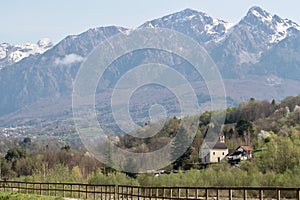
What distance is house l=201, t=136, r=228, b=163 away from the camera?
11206cm

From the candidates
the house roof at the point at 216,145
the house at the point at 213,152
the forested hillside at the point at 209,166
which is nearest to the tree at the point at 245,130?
the forested hillside at the point at 209,166

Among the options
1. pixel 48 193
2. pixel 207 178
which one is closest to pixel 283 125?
pixel 207 178

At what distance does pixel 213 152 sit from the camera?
114688 mm

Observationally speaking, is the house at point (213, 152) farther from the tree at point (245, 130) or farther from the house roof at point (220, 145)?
the tree at point (245, 130)

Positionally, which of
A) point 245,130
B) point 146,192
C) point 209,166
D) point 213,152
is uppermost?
point 245,130

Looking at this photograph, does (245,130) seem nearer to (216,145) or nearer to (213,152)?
(216,145)

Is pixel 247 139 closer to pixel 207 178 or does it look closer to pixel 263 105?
pixel 263 105

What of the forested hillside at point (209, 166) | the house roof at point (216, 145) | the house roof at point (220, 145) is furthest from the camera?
the house roof at point (220, 145)

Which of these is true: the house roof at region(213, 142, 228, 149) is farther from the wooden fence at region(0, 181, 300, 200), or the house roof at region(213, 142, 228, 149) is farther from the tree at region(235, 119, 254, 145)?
the wooden fence at region(0, 181, 300, 200)

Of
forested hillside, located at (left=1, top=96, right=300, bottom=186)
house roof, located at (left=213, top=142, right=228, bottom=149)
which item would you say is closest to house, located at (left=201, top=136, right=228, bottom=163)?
house roof, located at (left=213, top=142, right=228, bottom=149)

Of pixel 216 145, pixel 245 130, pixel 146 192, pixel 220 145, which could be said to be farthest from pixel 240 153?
pixel 146 192

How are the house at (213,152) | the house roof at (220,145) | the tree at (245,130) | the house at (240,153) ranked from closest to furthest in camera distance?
1. the house at (240,153)
2. the house at (213,152)
3. the house roof at (220,145)
4. the tree at (245,130)

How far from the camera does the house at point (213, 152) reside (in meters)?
112

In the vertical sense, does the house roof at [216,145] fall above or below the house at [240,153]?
above
